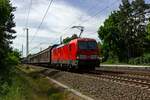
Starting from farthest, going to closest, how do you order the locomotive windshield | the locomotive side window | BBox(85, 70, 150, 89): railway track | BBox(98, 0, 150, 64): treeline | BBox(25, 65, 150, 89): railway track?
1. BBox(98, 0, 150, 64): treeline
2. the locomotive side window
3. the locomotive windshield
4. BBox(25, 65, 150, 89): railway track
5. BBox(85, 70, 150, 89): railway track

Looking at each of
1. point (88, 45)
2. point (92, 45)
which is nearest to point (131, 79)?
point (88, 45)

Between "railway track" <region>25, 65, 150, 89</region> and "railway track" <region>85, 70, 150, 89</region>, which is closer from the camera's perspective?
"railway track" <region>85, 70, 150, 89</region>

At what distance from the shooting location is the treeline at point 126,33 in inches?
4077

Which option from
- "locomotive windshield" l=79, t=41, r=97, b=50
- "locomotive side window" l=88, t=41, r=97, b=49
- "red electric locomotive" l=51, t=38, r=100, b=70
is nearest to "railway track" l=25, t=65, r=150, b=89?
"red electric locomotive" l=51, t=38, r=100, b=70

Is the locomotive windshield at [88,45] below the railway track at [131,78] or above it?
above

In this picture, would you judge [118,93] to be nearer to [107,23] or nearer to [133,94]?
[133,94]

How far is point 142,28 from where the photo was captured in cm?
11262

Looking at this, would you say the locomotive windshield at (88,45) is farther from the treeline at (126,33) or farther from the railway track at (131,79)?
the treeline at (126,33)

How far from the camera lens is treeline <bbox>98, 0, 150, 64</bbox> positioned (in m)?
104

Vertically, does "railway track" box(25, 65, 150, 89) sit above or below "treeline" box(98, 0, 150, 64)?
below

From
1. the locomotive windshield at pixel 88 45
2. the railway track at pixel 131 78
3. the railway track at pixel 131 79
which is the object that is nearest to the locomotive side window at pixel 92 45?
the locomotive windshield at pixel 88 45

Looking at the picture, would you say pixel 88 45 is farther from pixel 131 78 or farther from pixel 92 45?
pixel 131 78

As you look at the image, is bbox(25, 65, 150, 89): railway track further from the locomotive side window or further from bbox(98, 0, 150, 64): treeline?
bbox(98, 0, 150, 64): treeline

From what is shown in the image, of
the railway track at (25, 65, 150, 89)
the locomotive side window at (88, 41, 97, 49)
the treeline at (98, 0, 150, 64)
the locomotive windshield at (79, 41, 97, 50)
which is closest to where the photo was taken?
the railway track at (25, 65, 150, 89)
